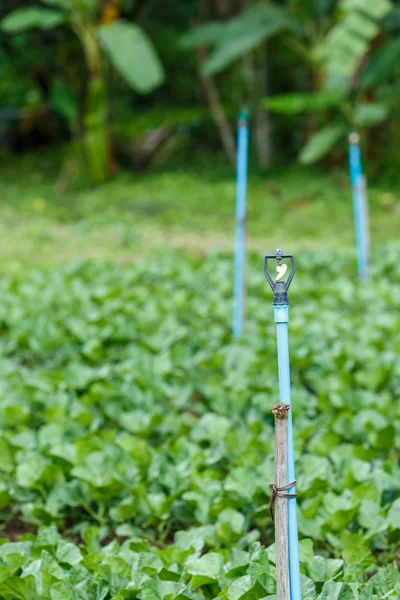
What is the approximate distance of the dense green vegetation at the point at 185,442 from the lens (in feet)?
8.42

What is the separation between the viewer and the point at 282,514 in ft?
6.56

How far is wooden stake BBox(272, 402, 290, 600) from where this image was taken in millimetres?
1977

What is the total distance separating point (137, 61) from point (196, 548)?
848 cm

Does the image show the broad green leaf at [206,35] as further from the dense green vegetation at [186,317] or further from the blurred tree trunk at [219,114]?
the blurred tree trunk at [219,114]

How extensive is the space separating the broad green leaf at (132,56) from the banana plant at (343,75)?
148 centimetres

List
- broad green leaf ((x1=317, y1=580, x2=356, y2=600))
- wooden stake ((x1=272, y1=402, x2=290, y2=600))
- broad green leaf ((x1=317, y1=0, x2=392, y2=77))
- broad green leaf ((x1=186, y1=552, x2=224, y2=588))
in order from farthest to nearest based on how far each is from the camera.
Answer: broad green leaf ((x1=317, y1=0, x2=392, y2=77))
broad green leaf ((x1=186, y1=552, x2=224, y2=588))
broad green leaf ((x1=317, y1=580, x2=356, y2=600))
wooden stake ((x1=272, y1=402, x2=290, y2=600))

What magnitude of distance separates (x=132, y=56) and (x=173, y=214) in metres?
1.98

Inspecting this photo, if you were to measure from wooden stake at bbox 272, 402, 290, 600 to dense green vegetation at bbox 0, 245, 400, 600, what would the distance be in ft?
0.93

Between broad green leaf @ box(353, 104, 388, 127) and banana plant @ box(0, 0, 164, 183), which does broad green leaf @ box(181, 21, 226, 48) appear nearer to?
banana plant @ box(0, 0, 164, 183)

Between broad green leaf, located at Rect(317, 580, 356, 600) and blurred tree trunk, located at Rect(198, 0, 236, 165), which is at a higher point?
blurred tree trunk, located at Rect(198, 0, 236, 165)

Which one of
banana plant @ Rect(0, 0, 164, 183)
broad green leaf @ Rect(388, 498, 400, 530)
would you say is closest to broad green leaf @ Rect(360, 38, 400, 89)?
banana plant @ Rect(0, 0, 164, 183)

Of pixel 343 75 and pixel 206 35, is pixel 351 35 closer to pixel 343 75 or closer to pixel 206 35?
pixel 343 75

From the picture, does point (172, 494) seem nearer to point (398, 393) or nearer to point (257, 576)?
point (257, 576)

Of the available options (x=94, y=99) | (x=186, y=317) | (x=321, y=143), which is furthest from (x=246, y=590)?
(x=94, y=99)
